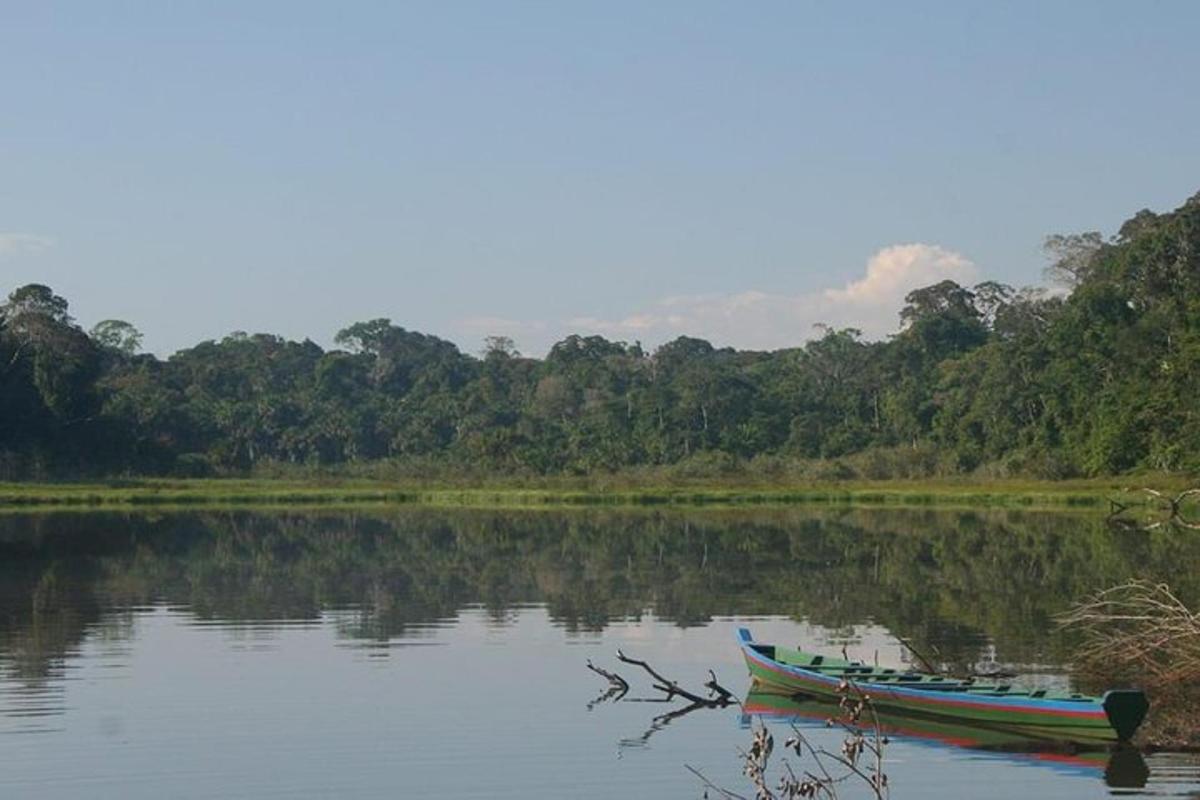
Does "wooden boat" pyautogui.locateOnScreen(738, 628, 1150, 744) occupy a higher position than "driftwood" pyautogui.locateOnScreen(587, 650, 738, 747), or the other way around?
"wooden boat" pyautogui.locateOnScreen(738, 628, 1150, 744)

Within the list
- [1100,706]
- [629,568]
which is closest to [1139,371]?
[629,568]

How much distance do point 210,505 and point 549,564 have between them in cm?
3453

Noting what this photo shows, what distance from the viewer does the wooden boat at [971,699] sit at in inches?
613

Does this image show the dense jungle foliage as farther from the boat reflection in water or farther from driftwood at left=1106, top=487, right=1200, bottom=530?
the boat reflection in water

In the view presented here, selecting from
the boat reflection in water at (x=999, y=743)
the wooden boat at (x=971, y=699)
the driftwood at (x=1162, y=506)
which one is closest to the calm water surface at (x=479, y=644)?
the boat reflection in water at (x=999, y=743)

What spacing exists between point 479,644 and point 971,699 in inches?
372

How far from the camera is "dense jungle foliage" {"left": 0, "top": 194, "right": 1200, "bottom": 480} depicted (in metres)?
66.4

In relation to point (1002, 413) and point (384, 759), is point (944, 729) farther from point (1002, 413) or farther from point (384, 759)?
point (1002, 413)

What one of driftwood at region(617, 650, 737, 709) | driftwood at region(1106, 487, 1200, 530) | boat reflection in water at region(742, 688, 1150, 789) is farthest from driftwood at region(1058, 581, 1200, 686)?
driftwood at region(617, 650, 737, 709)

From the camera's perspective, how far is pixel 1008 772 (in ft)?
50.6

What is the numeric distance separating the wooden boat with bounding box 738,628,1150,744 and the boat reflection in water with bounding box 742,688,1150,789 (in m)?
0.10

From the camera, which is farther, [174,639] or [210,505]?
[210,505]

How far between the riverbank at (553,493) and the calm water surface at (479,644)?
651 inches

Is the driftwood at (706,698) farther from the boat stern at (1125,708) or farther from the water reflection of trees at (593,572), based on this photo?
the boat stern at (1125,708)
